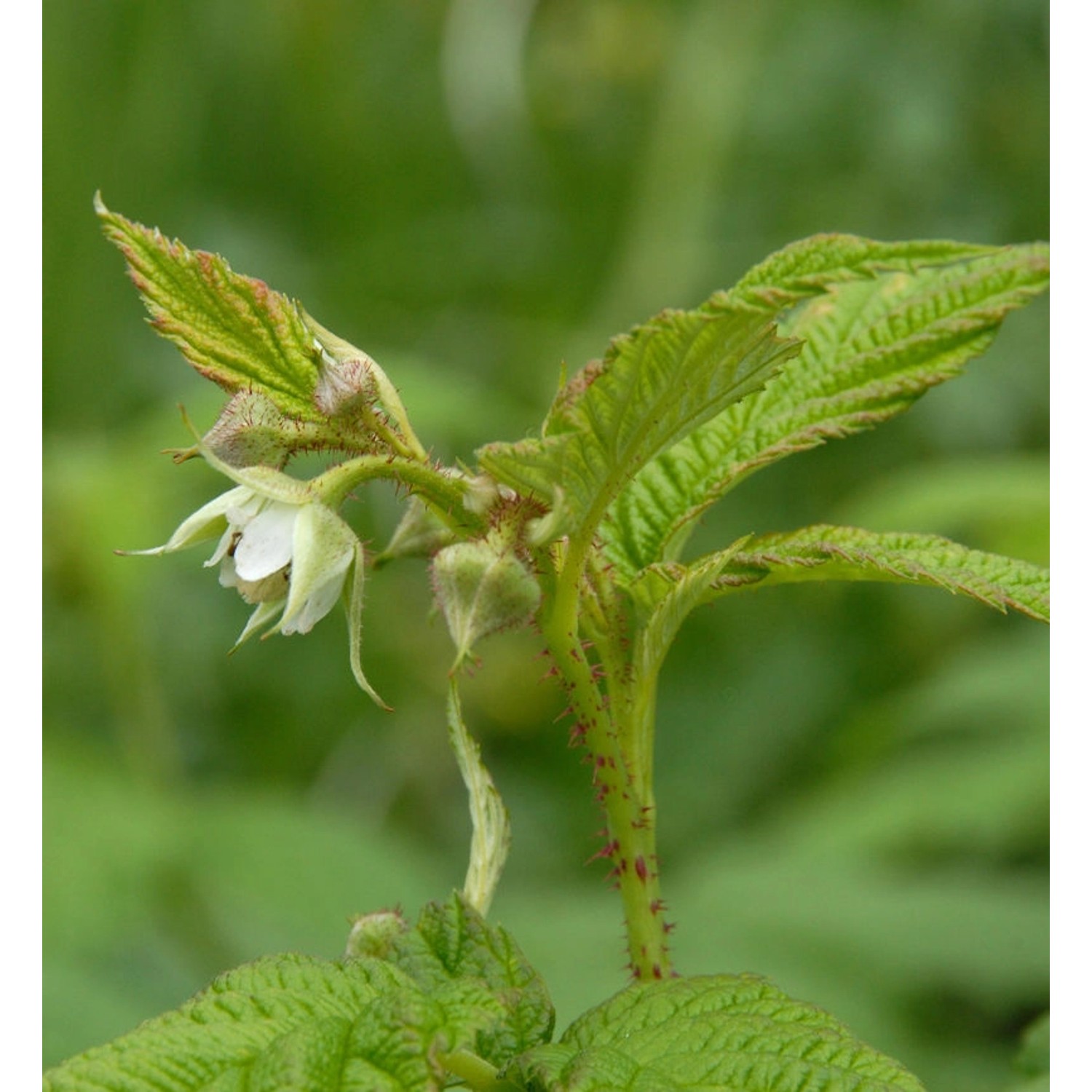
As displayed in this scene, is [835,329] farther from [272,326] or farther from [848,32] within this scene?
[848,32]

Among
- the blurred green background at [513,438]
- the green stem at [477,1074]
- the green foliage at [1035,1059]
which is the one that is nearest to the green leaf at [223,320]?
the green stem at [477,1074]

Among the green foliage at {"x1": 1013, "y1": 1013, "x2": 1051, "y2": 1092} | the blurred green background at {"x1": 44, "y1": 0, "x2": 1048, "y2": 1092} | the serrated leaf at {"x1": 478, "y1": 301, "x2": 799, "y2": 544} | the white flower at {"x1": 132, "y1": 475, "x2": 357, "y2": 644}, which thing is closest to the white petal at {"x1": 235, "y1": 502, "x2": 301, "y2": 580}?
the white flower at {"x1": 132, "y1": 475, "x2": 357, "y2": 644}

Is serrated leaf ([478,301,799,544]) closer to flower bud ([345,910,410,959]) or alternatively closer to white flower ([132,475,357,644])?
white flower ([132,475,357,644])

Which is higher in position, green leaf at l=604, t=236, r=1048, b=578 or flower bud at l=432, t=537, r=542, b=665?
green leaf at l=604, t=236, r=1048, b=578

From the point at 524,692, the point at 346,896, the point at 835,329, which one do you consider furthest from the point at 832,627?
the point at 835,329

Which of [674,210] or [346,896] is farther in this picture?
[674,210]
